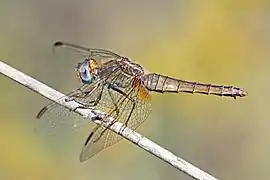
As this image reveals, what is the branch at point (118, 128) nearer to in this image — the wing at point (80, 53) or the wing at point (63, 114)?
the wing at point (63, 114)

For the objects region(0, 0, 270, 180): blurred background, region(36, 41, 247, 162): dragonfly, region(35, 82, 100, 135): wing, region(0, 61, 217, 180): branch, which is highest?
region(0, 0, 270, 180): blurred background

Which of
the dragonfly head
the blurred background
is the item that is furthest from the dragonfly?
the blurred background

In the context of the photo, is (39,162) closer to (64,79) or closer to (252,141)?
(64,79)

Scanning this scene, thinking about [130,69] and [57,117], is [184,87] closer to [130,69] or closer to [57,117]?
[130,69]

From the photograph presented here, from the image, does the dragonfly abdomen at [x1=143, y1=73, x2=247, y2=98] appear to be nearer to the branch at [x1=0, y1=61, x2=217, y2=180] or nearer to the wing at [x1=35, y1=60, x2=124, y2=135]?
the wing at [x1=35, y1=60, x2=124, y2=135]

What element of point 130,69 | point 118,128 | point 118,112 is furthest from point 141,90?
point 118,128

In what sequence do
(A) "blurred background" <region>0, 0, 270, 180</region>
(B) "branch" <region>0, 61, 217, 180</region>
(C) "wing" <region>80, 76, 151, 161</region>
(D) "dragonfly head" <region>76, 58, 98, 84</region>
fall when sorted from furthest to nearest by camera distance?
(A) "blurred background" <region>0, 0, 270, 180</region> < (D) "dragonfly head" <region>76, 58, 98, 84</region> < (C) "wing" <region>80, 76, 151, 161</region> < (B) "branch" <region>0, 61, 217, 180</region>

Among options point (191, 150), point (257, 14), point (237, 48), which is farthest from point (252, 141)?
point (257, 14)

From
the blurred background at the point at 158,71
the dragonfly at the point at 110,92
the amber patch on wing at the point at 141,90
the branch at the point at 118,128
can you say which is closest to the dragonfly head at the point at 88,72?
the dragonfly at the point at 110,92
